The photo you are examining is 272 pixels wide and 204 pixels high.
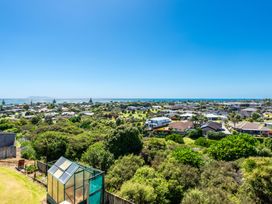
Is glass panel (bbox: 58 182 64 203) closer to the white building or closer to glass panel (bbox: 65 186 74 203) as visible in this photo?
glass panel (bbox: 65 186 74 203)

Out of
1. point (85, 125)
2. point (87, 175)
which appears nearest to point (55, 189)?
point (87, 175)

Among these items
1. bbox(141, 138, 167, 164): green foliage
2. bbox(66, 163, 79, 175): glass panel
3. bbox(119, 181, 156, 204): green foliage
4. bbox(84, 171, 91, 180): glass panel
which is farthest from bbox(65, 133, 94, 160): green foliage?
bbox(119, 181, 156, 204): green foliage

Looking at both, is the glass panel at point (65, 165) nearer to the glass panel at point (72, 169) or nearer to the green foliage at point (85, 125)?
the glass panel at point (72, 169)

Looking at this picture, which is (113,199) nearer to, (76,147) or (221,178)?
(221,178)

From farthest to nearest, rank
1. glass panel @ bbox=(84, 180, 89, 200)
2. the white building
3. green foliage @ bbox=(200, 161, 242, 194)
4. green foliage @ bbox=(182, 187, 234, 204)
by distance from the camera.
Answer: the white building < green foliage @ bbox=(200, 161, 242, 194) < glass panel @ bbox=(84, 180, 89, 200) < green foliage @ bbox=(182, 187, 234, 204)

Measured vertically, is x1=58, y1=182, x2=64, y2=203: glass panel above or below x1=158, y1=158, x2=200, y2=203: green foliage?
above
